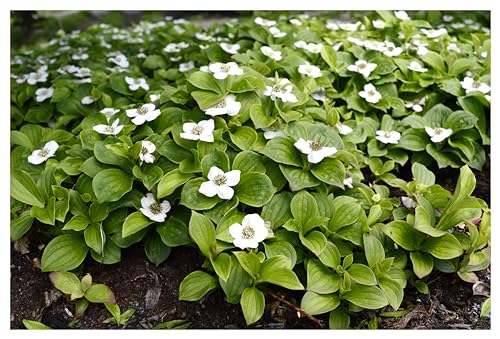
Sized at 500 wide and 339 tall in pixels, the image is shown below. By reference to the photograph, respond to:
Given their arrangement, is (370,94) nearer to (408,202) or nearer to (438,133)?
(438,133)

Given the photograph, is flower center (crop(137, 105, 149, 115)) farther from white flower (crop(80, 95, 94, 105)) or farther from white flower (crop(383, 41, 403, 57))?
white flower (crop(383, 41, 403, 57))

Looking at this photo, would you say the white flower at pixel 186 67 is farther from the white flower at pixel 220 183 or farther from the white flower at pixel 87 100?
the white flower at pixel 220 183

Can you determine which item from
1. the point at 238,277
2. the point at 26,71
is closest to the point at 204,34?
→ the point at 26,71

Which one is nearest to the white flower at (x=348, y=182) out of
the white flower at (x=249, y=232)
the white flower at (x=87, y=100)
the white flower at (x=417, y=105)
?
the white flower at (x=249, y=232)

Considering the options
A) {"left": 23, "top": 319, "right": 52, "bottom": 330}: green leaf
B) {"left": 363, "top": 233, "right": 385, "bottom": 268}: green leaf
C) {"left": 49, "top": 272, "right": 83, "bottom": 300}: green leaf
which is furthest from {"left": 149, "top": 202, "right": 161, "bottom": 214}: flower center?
{"left": 363, "top": 233, "right": 385, "bottom": 268}: green leaf

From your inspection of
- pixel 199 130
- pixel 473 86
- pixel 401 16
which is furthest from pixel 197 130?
pixel 401 16

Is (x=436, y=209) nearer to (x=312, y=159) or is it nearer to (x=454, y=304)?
(x=454, y=304)
